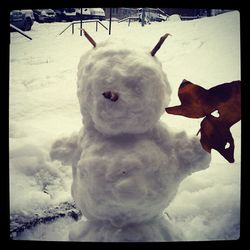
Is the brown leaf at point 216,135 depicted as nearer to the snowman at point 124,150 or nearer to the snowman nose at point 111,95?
the snowman at point 124,150

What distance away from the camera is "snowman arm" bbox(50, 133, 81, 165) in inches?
39.9

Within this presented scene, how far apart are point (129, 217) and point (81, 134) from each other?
286 mm

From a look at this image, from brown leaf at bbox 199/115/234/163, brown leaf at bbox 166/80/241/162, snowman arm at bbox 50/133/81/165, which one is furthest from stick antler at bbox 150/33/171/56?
snowman arm at bbox 50/133/81/165

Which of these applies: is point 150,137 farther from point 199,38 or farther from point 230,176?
point 199,38

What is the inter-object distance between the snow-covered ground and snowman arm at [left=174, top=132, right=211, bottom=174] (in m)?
0.05

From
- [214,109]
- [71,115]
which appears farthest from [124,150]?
[71,115]

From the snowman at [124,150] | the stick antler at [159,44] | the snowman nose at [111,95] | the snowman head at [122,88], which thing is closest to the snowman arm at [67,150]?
the snowman at [124,150]

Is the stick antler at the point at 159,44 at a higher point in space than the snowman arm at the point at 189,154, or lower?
higher

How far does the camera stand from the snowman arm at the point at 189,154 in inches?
37.6

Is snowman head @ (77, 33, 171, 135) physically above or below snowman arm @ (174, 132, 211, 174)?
above

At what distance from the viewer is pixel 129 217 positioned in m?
0.96

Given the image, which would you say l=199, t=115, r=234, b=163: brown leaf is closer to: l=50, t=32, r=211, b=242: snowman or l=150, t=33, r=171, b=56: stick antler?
l=50, t=32, r=211, b=242: snowman
